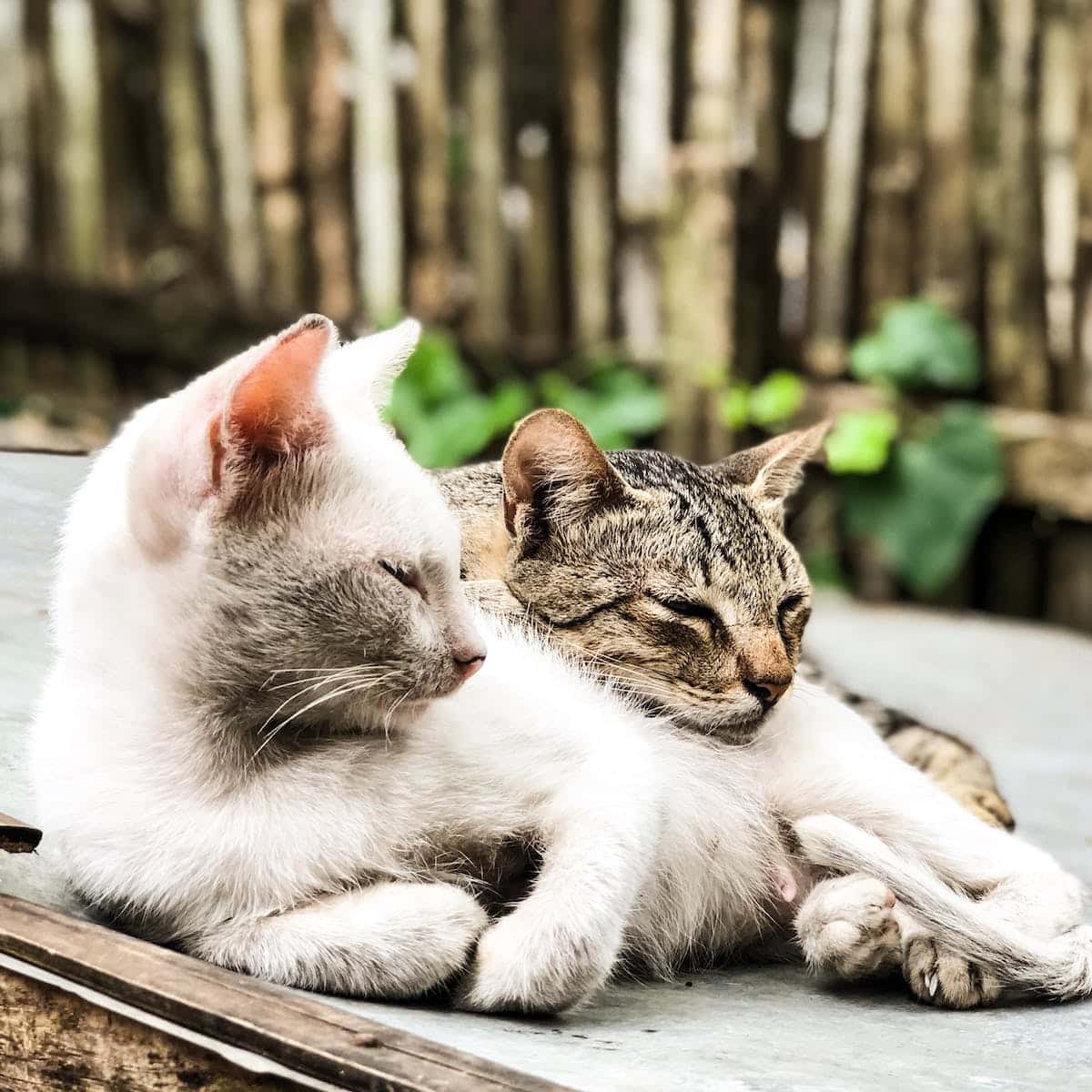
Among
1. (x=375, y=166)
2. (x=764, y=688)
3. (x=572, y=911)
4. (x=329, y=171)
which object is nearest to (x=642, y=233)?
(x=375, y=166)

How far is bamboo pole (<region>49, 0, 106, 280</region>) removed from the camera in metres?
5.69

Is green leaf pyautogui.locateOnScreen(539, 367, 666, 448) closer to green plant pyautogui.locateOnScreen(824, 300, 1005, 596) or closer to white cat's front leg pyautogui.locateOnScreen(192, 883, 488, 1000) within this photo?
green plant pyautogui.locateOnScreen(824, 300, 1005, 596)

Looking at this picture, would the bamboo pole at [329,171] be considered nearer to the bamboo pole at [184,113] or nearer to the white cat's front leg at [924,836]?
the bamboo pole at [184,113]

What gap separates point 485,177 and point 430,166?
210 mm

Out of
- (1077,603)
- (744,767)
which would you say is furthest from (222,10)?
(744,767)

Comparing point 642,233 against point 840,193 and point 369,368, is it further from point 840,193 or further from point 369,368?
point 369,368

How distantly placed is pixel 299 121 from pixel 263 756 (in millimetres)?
4365

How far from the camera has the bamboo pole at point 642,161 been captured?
514cm

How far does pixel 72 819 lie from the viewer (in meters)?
1.57

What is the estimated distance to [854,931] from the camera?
1673 millimetres

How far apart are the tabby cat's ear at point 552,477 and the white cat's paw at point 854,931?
0.68 metres

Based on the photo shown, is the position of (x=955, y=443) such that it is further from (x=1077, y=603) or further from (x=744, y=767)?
(x=744, y=767)

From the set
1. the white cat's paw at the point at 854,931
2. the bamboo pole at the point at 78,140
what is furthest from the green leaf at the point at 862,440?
the white cat's paw at the point at 854,931

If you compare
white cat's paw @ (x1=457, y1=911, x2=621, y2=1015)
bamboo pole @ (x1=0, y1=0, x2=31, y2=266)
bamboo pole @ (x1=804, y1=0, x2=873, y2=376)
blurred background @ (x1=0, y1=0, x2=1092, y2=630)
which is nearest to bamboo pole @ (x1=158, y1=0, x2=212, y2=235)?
blurred background @ (x1=0, y1=0, x2=1092, y2=630)
